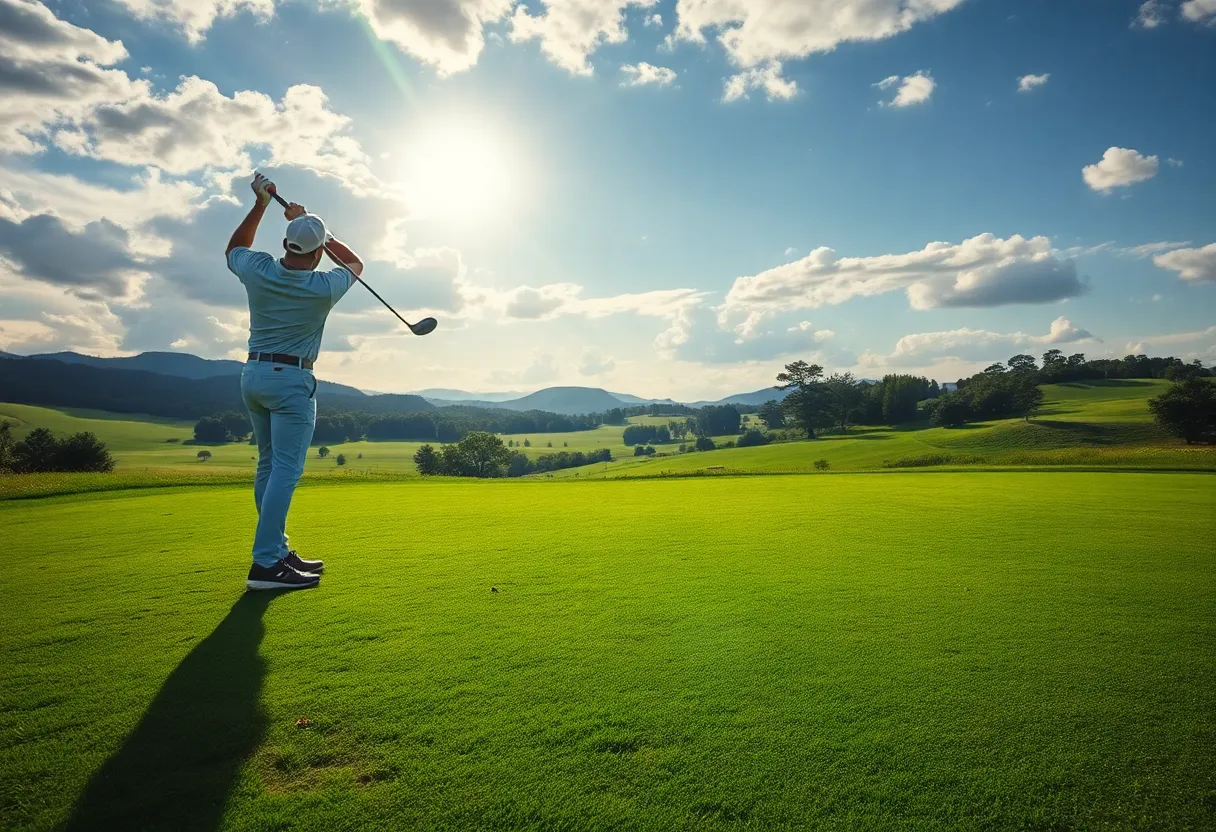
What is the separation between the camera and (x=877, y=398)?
10425cm

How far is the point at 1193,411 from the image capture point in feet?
169

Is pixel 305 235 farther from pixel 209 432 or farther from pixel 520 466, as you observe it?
pixel 209 432

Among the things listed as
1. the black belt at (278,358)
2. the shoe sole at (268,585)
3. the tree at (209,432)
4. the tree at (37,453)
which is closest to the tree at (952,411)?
the black belt at (278,358)

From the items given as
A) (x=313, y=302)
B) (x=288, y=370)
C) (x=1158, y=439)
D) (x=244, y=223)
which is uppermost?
(x=244, y=223)

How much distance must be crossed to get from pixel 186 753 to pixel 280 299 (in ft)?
12.9

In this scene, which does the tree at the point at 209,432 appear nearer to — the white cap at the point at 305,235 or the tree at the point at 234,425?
the tree at the point at 234,425

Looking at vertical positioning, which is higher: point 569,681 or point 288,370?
point 288,370

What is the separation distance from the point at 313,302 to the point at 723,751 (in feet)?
16.3

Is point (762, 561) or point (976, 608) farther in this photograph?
point (762, 561)

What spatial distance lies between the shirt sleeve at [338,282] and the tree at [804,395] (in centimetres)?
10390

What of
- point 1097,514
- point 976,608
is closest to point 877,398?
point 1097,514

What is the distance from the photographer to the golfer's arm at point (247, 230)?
5.43m

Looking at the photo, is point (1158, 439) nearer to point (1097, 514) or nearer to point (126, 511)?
point (1097, 514)

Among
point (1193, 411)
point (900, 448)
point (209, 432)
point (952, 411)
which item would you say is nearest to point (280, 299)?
point (900, 448)
